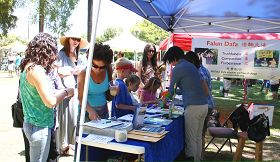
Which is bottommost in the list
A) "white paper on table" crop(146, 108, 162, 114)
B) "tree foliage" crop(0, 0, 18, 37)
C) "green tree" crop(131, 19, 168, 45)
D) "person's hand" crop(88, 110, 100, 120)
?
"white paper on table" crop(146, 108, 162, 114)

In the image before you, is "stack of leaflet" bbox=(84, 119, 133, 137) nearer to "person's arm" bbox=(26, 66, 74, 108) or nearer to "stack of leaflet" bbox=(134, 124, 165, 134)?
"stack of leaflet" bbox=(134, 124, 165, 134)

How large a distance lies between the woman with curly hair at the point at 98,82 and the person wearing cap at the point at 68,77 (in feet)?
1.87

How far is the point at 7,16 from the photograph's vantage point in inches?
937

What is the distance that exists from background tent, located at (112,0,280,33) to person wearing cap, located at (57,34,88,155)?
1150mm

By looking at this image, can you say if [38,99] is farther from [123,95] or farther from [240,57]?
[240,57]

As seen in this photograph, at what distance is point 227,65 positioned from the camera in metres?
7.79

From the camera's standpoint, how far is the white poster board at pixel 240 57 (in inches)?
288

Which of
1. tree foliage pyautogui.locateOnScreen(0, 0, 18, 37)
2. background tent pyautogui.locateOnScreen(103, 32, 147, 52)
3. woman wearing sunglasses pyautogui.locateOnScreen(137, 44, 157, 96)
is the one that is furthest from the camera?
tree foliage pyautogui.locateOnScreen(0, 0, 18, 37)

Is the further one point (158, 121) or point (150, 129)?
point (158, 121)

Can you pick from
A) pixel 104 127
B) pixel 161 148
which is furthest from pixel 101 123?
pixel 161 148

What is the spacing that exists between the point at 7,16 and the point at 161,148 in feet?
78.3

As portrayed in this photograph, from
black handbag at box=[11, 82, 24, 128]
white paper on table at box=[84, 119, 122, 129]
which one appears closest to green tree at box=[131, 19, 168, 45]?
white paper on table at box=[84, 119, 122, 129]

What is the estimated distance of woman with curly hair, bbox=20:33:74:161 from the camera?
2221mm

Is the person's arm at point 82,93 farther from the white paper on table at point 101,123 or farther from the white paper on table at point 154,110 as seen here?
the white paper on table at point 154,110
